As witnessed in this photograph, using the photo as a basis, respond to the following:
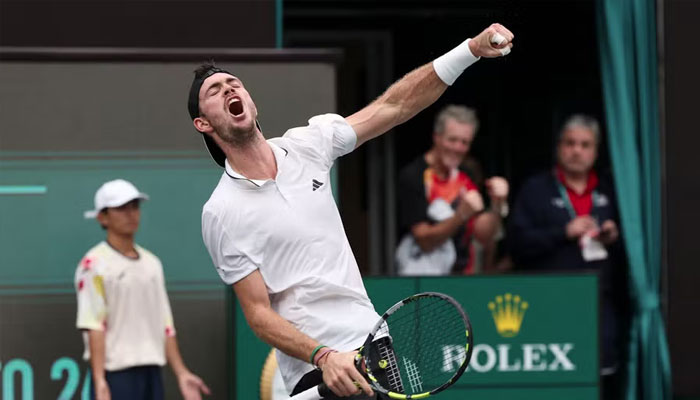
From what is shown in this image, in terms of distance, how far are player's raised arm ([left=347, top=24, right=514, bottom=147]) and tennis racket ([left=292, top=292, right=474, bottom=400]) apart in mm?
645

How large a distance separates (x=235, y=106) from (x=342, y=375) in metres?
1.01

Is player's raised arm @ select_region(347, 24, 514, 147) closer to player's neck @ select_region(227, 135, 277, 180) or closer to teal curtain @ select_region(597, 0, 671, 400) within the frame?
player's neck @ select_region(227, 135, 277, 180)

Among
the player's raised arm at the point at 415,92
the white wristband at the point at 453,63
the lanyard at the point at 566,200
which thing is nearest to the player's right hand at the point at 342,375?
the player's raised arm at the point at 415,92

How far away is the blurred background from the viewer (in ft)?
26.6

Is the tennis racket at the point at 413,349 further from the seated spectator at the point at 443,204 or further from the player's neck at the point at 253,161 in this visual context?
the seated spectator at the point at 443,204

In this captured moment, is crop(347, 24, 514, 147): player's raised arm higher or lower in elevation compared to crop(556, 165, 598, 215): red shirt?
higher

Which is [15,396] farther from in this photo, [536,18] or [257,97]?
[536,18]

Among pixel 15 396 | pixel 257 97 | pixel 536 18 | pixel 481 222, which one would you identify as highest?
pixel 536 18

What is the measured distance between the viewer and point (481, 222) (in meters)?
8.71

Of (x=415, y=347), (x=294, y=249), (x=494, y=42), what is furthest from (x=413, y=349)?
(x=494, y=42)

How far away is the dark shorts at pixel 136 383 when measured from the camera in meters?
7.73

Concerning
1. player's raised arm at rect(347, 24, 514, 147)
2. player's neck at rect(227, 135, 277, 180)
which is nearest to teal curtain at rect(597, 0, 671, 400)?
player's raised arm at rect(347, 24, 514, 147)

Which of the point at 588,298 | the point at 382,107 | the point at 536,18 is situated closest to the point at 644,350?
the point at 588,298

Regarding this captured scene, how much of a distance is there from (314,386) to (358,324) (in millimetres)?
271
